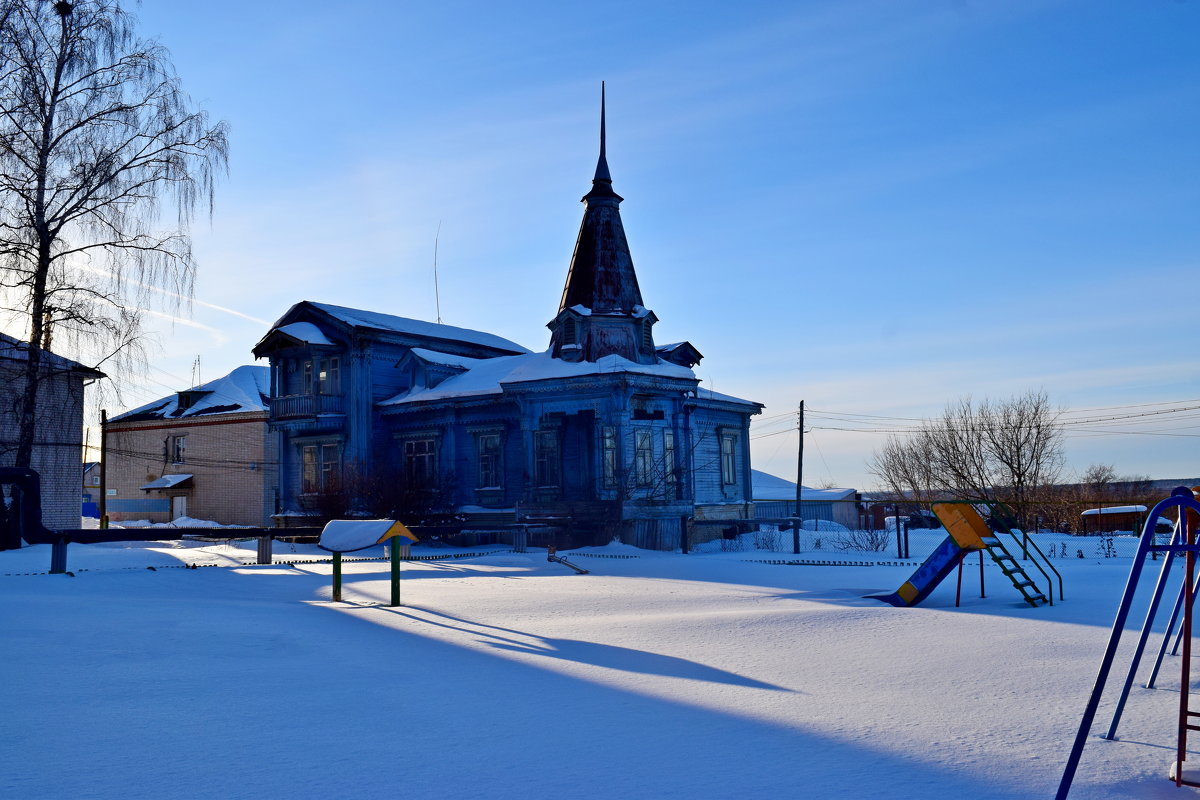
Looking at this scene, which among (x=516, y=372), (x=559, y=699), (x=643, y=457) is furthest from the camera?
(x=516, y=372)

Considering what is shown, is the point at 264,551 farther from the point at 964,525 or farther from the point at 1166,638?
the point at 1166,638

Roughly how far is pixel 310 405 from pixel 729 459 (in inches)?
579

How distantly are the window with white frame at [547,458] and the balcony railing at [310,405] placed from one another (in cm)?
718

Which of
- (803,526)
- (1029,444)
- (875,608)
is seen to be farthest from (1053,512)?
(875,608)

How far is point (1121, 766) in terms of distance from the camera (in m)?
5.54

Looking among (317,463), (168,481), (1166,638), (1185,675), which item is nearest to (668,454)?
(317,463)

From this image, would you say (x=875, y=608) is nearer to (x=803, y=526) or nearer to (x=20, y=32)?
(x=20, y=32)

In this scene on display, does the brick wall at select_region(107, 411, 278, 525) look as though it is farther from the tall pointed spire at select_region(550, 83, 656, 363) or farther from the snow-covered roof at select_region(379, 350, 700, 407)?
the tall pointed spire at select_region(550, 83, 656, 363)

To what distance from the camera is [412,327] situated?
123 ft

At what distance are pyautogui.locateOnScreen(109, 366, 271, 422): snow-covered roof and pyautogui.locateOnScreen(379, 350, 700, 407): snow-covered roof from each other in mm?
14378

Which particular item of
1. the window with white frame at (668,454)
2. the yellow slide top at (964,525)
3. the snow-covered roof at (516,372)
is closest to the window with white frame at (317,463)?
the snow-covered roof at (516,372)

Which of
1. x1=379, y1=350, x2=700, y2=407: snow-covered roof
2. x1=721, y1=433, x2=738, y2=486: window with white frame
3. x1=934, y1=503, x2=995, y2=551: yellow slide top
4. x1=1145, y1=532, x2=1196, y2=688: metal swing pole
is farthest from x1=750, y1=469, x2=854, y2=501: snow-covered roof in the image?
x1=1145, y1=532, x2=1196, y2=688: metal swing pole

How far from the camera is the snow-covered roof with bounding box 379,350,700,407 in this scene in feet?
99.9

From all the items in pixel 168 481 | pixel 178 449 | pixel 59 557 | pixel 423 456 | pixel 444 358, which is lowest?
pixel 59 557
